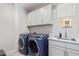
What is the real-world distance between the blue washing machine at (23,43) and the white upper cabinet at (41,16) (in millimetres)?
241

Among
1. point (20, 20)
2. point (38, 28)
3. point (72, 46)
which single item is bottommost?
point (72, 46)

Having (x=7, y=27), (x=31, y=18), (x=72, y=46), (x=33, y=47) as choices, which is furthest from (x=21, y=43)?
(x=72, y=46)

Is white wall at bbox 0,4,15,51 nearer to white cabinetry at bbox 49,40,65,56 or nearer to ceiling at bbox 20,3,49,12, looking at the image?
ceiling at bbox 20,3,49,12

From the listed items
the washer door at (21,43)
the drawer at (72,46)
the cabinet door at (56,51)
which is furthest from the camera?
the washer door at (21,43)

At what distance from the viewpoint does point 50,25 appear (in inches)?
76.3

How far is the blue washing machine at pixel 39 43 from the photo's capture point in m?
1.95

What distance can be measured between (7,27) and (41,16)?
0.62m

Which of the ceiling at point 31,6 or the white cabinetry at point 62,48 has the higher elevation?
the ceiling at point 31,6

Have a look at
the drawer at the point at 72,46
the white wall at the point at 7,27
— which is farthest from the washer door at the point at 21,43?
the drawer at the point at 72,46

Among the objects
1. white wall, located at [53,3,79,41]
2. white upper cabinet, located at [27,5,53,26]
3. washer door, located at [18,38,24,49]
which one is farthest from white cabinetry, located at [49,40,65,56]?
washer door, located at [18,38,24,49]

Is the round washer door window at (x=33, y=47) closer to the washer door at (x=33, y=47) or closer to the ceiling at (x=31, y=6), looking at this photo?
the washer door at (x=33, y=47)

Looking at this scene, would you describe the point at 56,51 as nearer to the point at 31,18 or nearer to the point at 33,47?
the point at 33,47

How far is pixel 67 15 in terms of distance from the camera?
193 cm

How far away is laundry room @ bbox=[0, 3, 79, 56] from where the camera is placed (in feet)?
6.16
